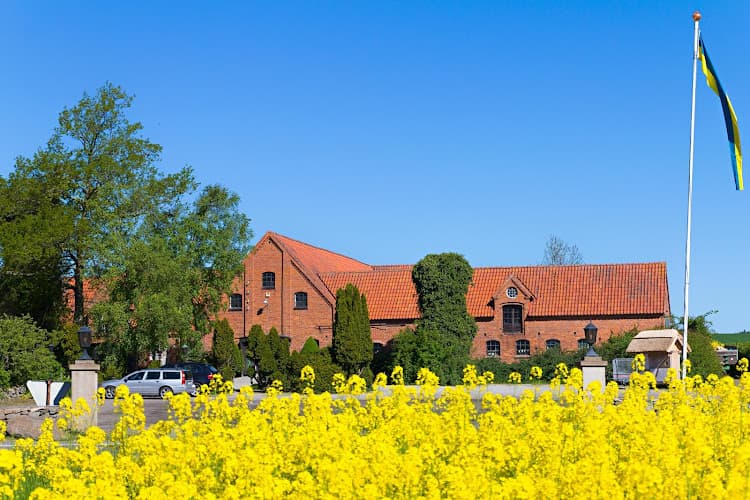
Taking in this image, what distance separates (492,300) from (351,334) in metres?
8.04

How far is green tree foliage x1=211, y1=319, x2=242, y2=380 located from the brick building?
149 inches

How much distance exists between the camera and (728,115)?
28.3 m

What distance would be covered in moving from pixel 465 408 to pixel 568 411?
1.46 m

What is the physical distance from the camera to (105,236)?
43969 mm

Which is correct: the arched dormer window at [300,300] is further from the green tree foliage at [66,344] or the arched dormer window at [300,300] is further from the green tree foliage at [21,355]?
the green tree foliage at [21,355]

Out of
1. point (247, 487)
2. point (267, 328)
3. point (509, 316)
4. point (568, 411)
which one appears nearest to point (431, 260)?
point (509, 316)

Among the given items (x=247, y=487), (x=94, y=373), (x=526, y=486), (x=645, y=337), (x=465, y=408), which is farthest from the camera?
(x=645, y=337)

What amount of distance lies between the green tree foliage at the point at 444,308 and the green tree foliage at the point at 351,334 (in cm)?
148

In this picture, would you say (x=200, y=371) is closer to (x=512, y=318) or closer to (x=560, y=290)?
(x=512, y=318)

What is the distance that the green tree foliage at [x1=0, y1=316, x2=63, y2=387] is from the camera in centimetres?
3903

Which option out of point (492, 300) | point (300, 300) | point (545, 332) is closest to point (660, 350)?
point (545, 332)

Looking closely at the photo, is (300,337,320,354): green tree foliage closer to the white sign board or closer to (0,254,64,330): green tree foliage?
(0,254,64,330): green tree foliage

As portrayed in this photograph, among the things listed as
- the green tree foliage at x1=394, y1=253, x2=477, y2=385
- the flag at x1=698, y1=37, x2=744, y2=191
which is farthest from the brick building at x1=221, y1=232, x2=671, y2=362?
the flag at x1=698, y1=37, x2=744, y2=191

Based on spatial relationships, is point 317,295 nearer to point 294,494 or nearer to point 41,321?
point 41,321
